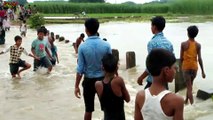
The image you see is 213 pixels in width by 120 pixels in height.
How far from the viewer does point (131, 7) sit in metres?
75.3

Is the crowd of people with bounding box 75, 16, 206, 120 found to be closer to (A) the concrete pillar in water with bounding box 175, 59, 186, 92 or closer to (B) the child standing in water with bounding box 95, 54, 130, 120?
(B) the child standing in water with bounding box 95, 54, 130, 120

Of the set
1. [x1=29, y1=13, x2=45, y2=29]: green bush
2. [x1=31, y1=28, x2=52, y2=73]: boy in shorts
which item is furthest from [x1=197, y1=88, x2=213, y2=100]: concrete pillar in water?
[x1=29, y1=13, x2=45, y2=29]: green bush

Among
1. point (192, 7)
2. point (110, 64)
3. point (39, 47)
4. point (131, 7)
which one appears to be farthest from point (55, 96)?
point (131, 7)

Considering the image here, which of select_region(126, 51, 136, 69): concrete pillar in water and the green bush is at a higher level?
select_region(126, 51, 136, 69): concrete pillar in water

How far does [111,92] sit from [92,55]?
1.22 meters

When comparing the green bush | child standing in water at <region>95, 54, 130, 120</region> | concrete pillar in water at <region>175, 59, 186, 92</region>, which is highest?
child standing in water at <region>95, 54, 130, 120</region>

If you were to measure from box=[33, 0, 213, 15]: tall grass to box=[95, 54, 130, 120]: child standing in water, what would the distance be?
191ft

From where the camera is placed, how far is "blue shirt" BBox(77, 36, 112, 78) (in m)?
5.82

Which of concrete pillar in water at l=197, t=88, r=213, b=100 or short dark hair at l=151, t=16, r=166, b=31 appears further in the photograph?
concrete pillar in water at l=197, t=88, r=213, b=100

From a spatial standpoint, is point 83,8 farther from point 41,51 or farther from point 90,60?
point 90,60

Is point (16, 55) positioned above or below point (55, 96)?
above

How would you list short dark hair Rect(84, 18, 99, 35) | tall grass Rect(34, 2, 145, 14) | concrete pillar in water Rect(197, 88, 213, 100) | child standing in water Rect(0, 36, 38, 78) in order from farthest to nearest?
tall grass Rect(34, 2, 145, 14) < child standing in water Rect(0, 36, 38, 78) < concrete pillar in water Rect(197, 88, 213, 100) < short dark hair Rect(84, 18, 99, 35)

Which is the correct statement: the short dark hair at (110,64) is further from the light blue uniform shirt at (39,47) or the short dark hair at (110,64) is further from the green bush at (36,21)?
the green bush at (36,21)

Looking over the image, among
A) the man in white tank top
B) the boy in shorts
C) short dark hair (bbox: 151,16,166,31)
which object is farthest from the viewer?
the boy in shorts
